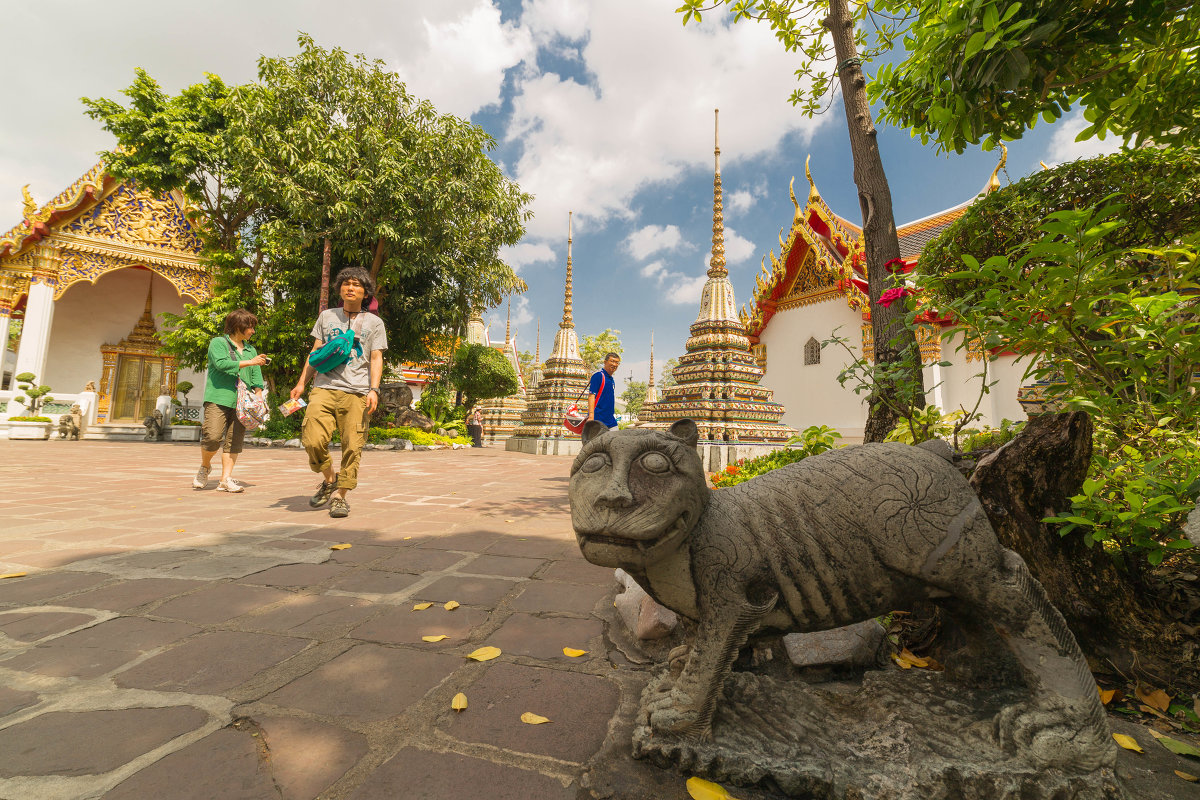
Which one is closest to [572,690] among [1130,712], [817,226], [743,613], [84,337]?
[743,613]

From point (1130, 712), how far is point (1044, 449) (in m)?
0.83

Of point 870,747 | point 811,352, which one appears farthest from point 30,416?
point 811,352

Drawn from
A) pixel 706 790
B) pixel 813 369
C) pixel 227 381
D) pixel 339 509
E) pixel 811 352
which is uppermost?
pixel 811 352

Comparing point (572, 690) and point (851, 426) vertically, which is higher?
point (851, 426)

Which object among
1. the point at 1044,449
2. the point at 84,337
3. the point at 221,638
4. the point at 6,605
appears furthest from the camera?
the point at 84,337

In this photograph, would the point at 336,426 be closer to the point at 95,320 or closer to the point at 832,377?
the point at 832,377

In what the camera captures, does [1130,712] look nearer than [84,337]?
Yes

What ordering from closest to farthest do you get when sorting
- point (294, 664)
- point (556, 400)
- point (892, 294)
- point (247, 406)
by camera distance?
point (294, 664) < point (892, 294) < point (247, 406) < point (556, 400)

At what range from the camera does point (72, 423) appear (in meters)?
14.9

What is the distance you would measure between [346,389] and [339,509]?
1018mm

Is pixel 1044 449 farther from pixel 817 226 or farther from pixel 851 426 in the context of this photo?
pixel 817 226

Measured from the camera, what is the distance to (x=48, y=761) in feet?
3.91

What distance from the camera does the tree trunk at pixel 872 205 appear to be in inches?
135

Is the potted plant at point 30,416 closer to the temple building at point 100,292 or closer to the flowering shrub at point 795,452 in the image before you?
the temple building at point 100,292
